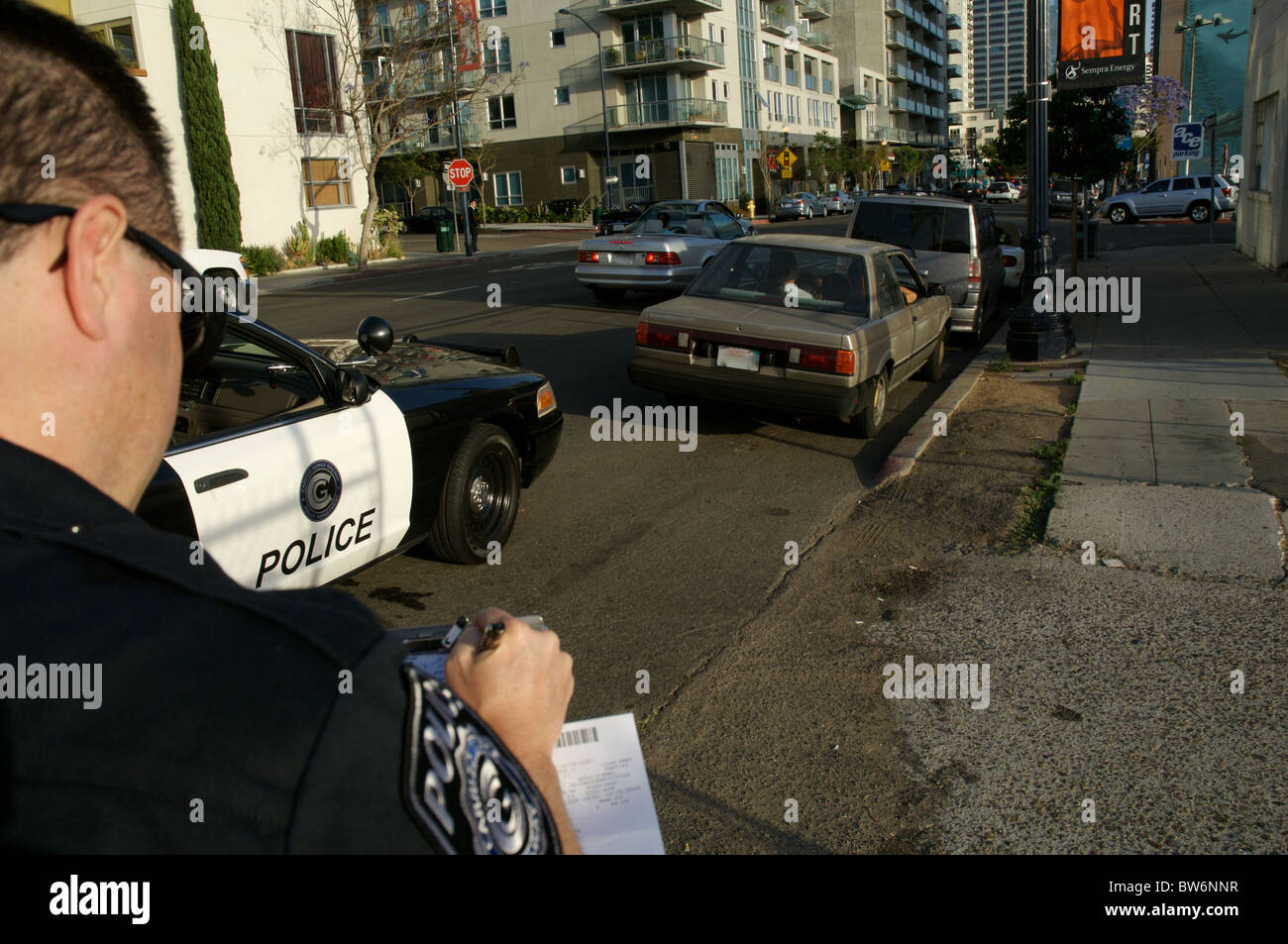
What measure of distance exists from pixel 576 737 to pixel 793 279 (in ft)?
25.5

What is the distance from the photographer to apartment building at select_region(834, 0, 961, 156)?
9000cm

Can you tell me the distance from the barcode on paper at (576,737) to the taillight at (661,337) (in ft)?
23.4

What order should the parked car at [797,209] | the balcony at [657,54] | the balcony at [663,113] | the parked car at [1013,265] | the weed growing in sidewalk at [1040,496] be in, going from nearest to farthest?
1. the weed growing in sidewalk at [1040,496]
2. the parked car at [1013,265]
3. the parked car at [797,209]
4. the balcony at [657,54]
5. the balcony at [663,113]

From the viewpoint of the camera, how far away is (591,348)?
12.5m

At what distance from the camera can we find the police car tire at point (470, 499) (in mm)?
5363

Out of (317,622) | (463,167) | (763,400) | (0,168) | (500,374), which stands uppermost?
(463,167)

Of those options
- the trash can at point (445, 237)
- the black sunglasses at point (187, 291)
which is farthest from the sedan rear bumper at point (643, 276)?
the trash can at point (445, 237)

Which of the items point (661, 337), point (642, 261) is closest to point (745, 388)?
point (661, 337)

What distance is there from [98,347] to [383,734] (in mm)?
429

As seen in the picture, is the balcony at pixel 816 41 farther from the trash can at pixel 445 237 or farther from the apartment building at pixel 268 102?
the apartment building at pixel 268 102

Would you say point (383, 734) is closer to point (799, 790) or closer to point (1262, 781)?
point (799, 790)

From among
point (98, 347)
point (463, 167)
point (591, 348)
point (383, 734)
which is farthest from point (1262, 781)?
point (463, 167)

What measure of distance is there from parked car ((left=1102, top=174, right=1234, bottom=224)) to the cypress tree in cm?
3485

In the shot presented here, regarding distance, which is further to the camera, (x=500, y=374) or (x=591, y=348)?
(x=591, y=348)
